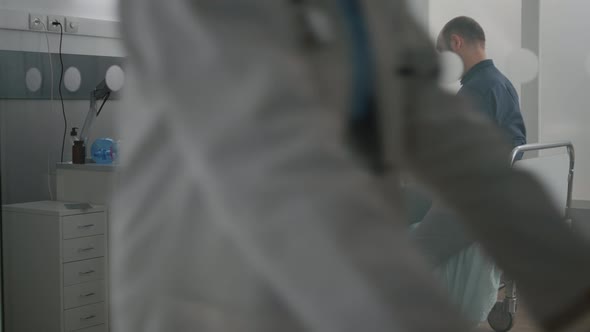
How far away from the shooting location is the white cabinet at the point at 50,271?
11.9ft

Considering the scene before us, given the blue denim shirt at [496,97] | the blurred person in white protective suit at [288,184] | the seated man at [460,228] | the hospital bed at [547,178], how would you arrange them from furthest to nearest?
the blue denim shirt at [496,97] → the hospital bed at [547,178] → the seated man at [460,228] → the blurred person in white protective suit at [288,184]

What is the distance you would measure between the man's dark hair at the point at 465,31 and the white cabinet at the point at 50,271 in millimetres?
1929

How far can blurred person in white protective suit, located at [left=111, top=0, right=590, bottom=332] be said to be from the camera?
456 mm

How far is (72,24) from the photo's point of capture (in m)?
4.07

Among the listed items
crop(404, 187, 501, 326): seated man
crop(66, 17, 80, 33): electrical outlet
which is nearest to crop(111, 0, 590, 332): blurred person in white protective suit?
crop(404, 187, 501, 326): seated man

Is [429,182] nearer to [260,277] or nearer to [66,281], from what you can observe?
[260,277]

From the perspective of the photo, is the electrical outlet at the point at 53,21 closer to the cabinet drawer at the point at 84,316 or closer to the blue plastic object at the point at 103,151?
the blue plastic object at the point at 103,151

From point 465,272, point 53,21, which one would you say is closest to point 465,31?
point 465,272

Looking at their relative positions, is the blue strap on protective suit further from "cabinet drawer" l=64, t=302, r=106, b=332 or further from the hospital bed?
"cabinet drawer" l=64, t=302, r=106, b=332

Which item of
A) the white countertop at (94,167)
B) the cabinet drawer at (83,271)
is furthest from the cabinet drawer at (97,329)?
the white countertop at (94,167)

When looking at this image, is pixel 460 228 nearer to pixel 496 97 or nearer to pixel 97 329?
pixel 496 97

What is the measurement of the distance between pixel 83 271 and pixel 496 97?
2.06m

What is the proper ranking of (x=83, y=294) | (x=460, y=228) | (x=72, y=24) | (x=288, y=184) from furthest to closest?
(x=72, y=24) → (x=83, y=294) → (x=460, y=228) → (x=288, y=184)

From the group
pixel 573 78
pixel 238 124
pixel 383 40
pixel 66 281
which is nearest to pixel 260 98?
pixel 238 124
